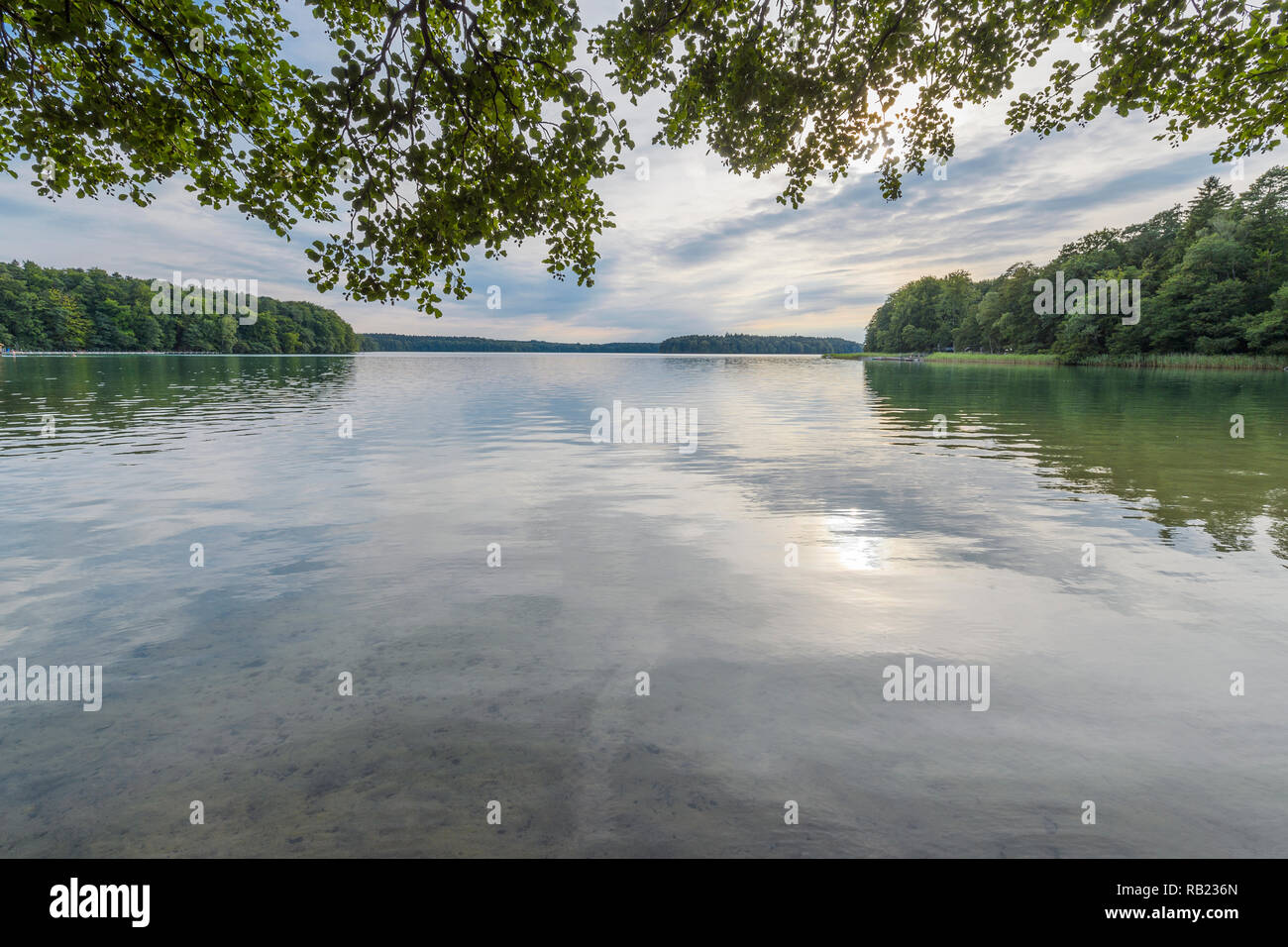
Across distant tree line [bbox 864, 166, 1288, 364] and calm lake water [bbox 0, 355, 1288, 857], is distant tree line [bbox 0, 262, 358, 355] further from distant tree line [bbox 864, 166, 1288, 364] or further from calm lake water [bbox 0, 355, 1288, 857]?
distant tree line [bbox 864, 166, 1288, 364]

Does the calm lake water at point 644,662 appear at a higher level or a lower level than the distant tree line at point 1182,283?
lower

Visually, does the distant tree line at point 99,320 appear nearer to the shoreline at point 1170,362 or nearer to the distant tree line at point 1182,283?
the shoreline at point 1170,362

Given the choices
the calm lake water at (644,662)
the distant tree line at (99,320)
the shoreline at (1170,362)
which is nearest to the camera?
the calm lake water at (644,662)

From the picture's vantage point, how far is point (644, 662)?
6.59 m

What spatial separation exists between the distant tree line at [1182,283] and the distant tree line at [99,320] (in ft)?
712

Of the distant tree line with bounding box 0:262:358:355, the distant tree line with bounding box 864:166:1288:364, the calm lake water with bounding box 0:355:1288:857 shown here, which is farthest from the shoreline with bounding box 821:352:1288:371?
the distant tree line with bounding box 0:262:358:355

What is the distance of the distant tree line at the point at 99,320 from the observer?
130625mm

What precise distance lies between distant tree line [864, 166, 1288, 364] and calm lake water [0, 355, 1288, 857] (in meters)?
102

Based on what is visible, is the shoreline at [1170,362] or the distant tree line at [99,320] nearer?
the shoreline at [1170,362]

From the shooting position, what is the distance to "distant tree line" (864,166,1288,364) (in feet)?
275

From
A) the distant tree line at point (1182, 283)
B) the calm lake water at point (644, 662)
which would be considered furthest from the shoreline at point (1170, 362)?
the calm lake water at point (644, 662)

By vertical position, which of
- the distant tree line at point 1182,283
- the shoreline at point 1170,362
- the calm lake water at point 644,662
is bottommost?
the calm lake water at point 644,662
